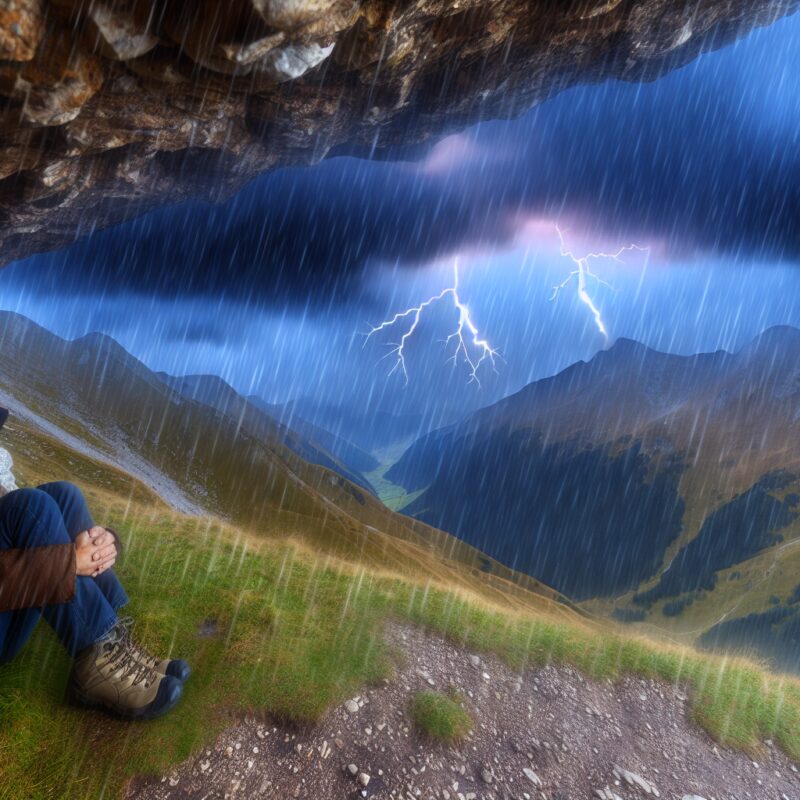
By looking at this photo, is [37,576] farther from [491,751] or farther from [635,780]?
[635,780]

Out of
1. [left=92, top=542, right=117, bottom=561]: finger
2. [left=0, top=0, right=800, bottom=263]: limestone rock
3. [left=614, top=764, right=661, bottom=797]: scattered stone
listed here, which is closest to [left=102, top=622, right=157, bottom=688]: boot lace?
[left=92, top=542, right=117, bottom=561]: finger

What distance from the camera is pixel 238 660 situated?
764 centimetres

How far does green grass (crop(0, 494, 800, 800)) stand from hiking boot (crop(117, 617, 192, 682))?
0.81ft

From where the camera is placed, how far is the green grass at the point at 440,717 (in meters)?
7.38

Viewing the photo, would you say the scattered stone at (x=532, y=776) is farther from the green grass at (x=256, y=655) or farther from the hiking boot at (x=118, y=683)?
the hiking boot at (x=118, y=683)

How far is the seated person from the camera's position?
218 inches

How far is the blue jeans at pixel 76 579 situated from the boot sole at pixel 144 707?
0.58 m

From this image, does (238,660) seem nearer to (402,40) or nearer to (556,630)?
(556,630)

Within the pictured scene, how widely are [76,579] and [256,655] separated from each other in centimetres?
314

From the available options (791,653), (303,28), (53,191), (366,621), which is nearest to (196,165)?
(53,191)

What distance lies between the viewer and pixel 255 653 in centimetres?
785

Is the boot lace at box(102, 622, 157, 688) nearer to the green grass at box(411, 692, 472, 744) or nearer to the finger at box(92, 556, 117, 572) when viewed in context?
the finger at box(92, 556, 117, 572)

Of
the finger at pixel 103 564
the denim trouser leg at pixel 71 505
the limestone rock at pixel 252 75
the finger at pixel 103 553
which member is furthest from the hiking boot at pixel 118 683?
the limestone rock at pixel 252 75

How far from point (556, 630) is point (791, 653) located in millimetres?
211892
